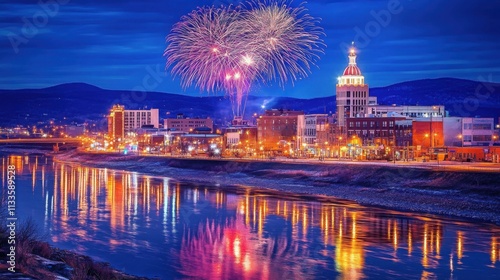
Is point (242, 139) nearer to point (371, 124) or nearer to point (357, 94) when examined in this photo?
point (357, 94)

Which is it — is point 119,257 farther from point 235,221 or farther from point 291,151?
point 291,151

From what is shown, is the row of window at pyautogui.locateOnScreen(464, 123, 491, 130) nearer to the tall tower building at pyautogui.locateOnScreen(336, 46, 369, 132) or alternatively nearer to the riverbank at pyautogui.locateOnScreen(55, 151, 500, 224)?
the tall tower building at pyautogui.locateOnScreen(336, 46, 369, 132)

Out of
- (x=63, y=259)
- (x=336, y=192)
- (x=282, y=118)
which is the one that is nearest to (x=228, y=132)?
(x=282, y=118)

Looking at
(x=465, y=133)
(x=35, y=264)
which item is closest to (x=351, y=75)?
(x=465, y=133)

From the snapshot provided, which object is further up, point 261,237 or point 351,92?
point 351,92

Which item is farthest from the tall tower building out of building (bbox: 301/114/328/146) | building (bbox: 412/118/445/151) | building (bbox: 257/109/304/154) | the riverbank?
the riverbank

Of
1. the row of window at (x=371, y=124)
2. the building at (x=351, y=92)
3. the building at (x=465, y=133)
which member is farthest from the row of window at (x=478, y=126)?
the building at (x=351, y=92)
